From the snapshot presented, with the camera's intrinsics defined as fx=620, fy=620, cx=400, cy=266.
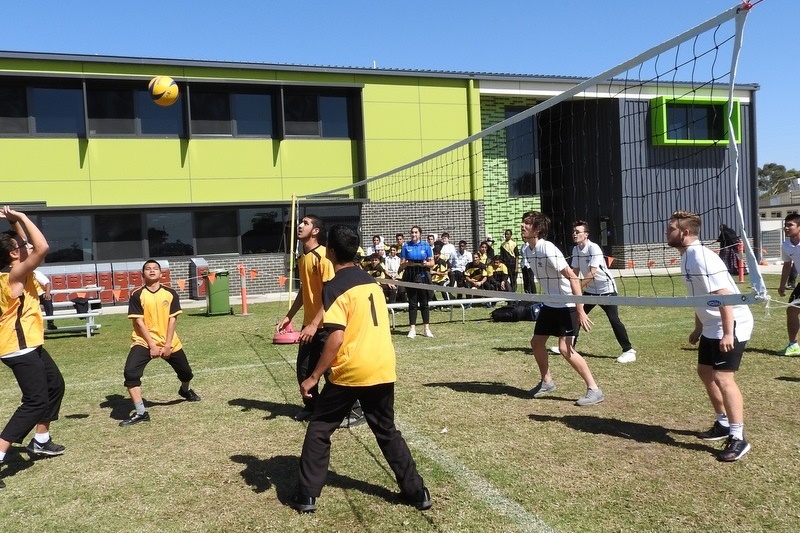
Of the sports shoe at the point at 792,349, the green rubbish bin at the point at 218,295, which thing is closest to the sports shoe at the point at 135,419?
the sports shoe at the point at 792,349

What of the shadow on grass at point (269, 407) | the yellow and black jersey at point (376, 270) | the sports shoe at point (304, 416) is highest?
the yellow and black jersey at point (376, 270)

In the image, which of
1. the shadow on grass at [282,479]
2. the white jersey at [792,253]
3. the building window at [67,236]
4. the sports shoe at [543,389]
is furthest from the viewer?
the building window at [67,236]

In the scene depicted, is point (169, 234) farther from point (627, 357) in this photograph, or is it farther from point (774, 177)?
point (774, 177)

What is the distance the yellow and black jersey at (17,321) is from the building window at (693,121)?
17.0 feet

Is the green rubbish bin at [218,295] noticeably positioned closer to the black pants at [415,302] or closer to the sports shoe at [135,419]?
the black pants at [415,302]

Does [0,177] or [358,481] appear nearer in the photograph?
[358,481]

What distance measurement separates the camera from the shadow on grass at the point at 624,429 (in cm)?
515

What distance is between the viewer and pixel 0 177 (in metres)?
17.9

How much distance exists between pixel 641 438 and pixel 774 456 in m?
0.97

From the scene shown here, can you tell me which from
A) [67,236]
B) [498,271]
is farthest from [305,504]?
[67,236]

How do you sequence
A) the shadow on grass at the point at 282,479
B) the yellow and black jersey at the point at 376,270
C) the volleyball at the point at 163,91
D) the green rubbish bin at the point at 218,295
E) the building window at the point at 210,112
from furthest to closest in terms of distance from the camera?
the building window at the point at 210,112, the green rubbish bin at the point at 218,295, the volleyball at the point at 163,91, the yellow and black jersey at the point at 376,270, the shadow on grass at the point at 282,479

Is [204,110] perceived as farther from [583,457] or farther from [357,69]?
[583,457]

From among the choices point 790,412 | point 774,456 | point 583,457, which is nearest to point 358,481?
point 583,457

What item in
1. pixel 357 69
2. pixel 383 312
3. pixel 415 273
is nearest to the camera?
pixel 383 312
